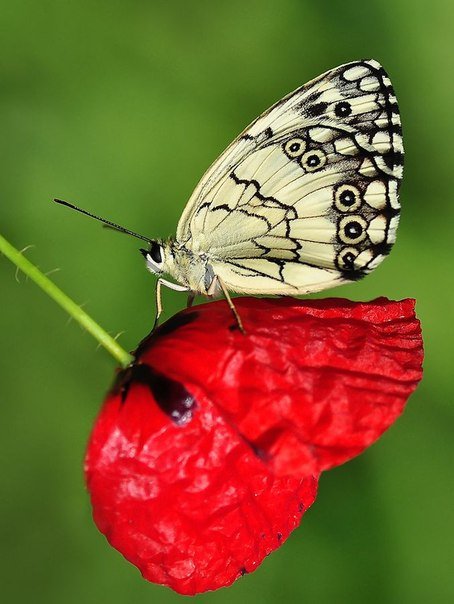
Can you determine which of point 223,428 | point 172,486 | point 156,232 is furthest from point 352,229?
point 156,232

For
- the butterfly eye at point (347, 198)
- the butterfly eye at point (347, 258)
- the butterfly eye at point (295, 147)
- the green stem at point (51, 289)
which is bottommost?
the butterfly eye at point (347, 258)

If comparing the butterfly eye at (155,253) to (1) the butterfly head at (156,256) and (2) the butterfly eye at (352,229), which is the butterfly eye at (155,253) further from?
(2) the butterfly eye at (352,229)

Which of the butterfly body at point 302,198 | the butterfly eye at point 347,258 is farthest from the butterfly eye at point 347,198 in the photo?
the butterfly eye at point 347,258

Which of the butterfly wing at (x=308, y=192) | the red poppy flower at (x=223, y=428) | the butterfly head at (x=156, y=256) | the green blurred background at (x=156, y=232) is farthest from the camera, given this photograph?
the green blurred background at (x=156, y=232)

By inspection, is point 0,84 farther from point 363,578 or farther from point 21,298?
point 363,578

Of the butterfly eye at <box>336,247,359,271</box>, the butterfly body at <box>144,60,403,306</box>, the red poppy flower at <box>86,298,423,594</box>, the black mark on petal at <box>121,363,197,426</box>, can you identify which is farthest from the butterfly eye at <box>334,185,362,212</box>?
the black mark on petal at <box>121,363,197,426</box>

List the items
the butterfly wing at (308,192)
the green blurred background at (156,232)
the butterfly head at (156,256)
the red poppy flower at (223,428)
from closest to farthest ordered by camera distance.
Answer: the red poppy flower at (223,428) < the butterfly wing at (308,192) < the butterfly head at (156,256) < the green blurred background at (156,232)

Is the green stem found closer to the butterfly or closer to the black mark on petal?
the black mark on petal
